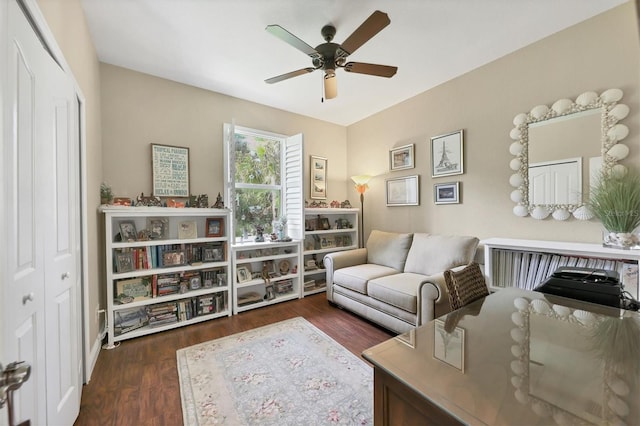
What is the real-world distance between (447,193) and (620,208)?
1430mm

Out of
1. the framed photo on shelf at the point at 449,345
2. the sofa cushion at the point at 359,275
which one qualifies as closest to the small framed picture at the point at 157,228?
the sofa cushion at the point at 359,275

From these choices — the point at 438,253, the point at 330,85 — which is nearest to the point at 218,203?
the point at 330,85

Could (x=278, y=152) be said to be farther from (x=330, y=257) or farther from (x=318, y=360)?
(x=318, y=360)

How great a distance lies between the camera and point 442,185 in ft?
10.4

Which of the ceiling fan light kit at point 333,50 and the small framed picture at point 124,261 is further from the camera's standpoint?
the small framed picture at point 124,261

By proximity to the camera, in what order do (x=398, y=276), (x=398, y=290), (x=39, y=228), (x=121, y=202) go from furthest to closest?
(x=398, y=276)
(x=121, y=202)
(x=398, y=290)
(x=39, y=228)

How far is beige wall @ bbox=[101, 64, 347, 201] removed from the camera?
2637 mm

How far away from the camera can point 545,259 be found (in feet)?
7.09

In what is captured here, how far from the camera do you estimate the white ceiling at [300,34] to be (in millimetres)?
1925

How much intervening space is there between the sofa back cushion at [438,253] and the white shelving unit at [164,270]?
2211mm

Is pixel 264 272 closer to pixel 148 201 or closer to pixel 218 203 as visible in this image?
pixel 218 203

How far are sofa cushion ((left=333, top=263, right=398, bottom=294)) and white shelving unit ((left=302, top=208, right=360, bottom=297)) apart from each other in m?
0.67

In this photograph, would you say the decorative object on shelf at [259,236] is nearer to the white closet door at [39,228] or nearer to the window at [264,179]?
the window at [264,179]

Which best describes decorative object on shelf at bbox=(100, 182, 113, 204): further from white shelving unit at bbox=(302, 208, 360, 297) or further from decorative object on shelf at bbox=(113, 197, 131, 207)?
white shelving unit at bbox=(302, 208, 360, 297)
